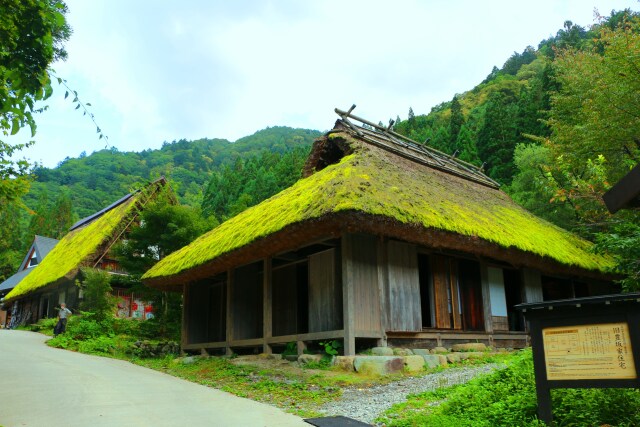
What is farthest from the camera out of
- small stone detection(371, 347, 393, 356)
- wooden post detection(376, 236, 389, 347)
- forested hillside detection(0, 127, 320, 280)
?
forested hillside detection(0, 127, 320, 280)

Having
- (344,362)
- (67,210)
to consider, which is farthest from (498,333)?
(67,210)

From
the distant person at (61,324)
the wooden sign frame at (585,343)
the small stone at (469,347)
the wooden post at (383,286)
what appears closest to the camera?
the wooden sign frame at (585,343)

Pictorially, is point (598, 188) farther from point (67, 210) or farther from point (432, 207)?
point (67, 210)

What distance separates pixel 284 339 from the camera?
10.5 meters

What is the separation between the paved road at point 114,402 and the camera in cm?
544

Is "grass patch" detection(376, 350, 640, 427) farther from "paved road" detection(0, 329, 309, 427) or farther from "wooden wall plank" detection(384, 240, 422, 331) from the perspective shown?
"wooden wall plank" detection(384, 240, 422, 331)

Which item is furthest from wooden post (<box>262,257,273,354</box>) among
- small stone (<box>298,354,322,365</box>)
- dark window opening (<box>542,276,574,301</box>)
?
dark window opening (<box>542,276,574,301</box>)

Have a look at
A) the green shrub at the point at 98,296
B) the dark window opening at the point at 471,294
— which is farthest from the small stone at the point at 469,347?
the green shrub at the point at 98,296

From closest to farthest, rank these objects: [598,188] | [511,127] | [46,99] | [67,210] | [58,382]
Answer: [46,99] < [58,382] < [598,188] < [511,127] < [67,210]

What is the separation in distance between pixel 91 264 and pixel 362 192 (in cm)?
1765

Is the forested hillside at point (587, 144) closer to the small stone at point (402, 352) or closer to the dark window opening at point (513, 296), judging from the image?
the dark window opening at point (513, 296)

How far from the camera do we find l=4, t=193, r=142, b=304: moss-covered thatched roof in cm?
2220

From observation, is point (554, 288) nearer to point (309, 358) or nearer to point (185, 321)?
point (309, 358)

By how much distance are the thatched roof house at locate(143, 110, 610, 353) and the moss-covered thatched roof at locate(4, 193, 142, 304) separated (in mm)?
8980
